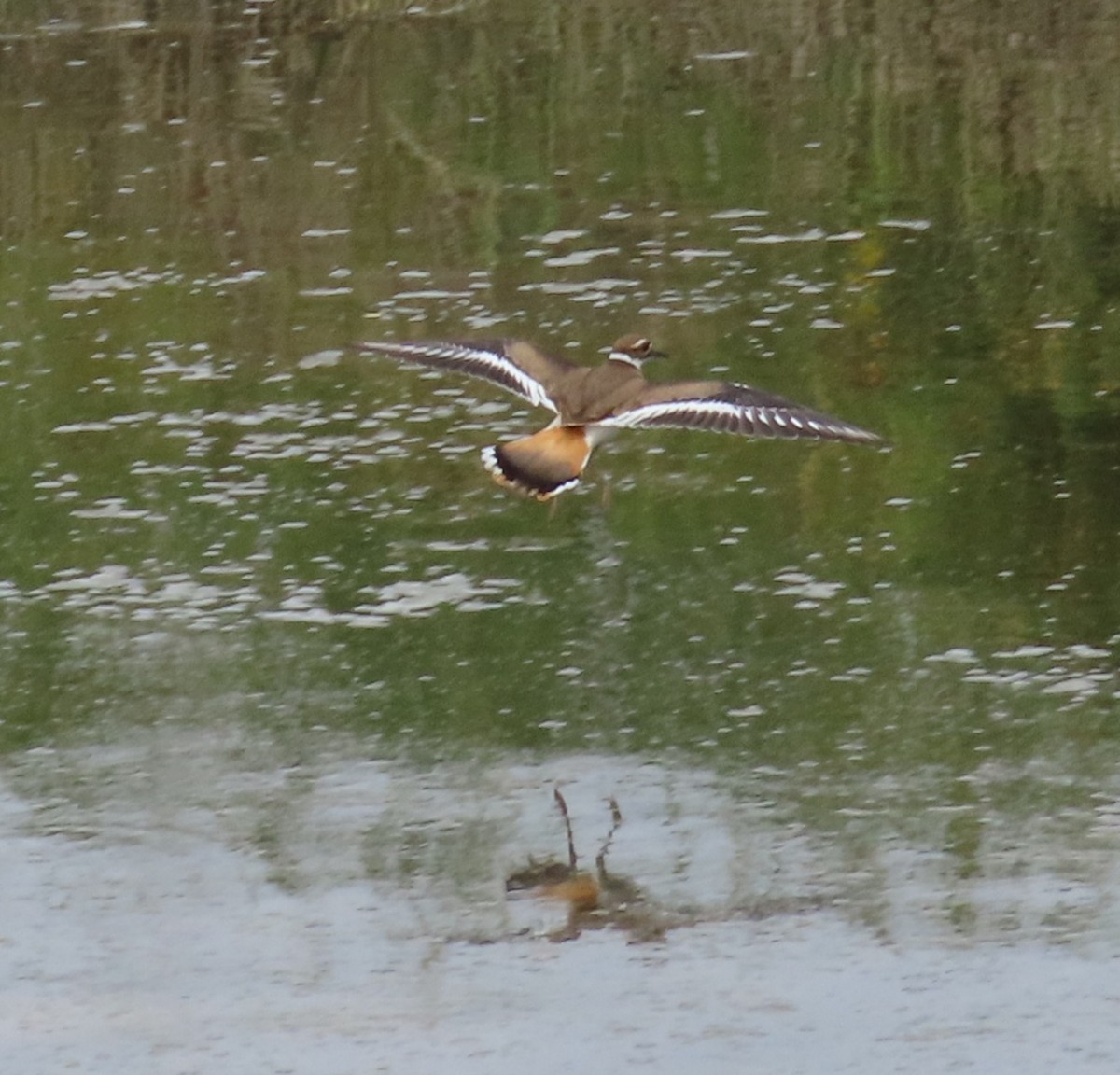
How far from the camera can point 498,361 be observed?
333 inches

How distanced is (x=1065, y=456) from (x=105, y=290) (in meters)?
4.30

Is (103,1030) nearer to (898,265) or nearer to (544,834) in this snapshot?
(544,834)

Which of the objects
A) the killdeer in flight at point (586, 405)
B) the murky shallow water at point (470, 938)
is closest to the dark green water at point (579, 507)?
the murky shallow water at point (470, 938)

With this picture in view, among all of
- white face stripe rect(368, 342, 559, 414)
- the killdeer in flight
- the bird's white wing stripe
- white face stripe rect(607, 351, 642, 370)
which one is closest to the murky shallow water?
the killdeer in flight

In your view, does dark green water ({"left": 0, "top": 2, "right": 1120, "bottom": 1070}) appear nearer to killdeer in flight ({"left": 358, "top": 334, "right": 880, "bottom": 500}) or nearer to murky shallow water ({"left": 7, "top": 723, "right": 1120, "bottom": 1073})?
murky shallow water ({"left": 7, "top": 723, "right": 1120, "bottom": 1073})

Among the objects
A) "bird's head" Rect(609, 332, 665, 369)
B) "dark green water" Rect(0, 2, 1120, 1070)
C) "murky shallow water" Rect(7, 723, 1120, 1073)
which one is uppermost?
"bird's head" Rect(609, 332, 665, 369)

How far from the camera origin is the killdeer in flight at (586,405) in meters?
7.70

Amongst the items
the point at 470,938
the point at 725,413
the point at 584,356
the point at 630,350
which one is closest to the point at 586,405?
the point at 725,413

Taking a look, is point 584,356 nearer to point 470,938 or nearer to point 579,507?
point 579,507

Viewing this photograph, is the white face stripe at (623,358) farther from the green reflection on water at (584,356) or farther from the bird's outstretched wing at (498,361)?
the green reflection on water at (584,356)

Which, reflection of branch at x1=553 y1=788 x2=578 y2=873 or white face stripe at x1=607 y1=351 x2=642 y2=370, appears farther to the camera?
white face stripe at x1=607 y1=351 x2=642 y2=370

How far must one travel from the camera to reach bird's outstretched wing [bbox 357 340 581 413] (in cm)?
831

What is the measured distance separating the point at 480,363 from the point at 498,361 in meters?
0.06

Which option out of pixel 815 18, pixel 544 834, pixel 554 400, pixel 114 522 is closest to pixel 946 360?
pixel 554 400
